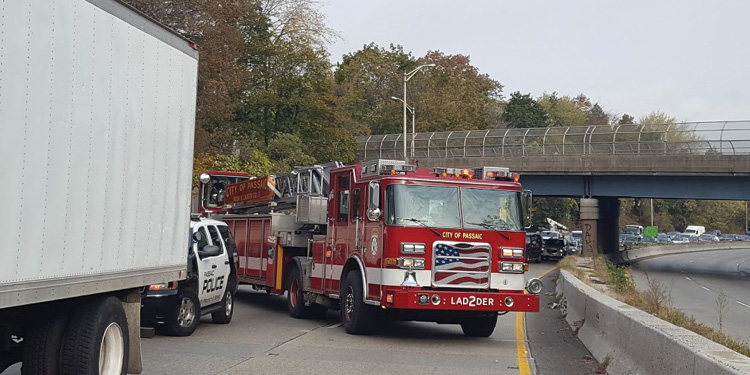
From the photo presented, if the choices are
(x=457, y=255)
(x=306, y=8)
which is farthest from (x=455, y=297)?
(x=306, y=8)

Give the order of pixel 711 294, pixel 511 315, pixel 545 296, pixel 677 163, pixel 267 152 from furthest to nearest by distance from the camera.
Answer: pixel 267 152 → pixel 677 163 → pixel 711 294 → pixel 545 296 → pixel 511 315

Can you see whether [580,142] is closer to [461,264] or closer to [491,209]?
[491,209]

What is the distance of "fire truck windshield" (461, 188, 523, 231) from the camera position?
583 inches

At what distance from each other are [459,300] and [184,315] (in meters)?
4.32

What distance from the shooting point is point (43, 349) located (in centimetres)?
773

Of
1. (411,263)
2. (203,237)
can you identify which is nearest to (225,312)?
(203,237)

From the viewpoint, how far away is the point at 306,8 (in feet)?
190

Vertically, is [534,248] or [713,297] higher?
[534,248]

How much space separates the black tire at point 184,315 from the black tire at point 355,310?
249 centimetres

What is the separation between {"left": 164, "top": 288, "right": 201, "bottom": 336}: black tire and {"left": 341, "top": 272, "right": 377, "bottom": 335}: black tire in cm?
249

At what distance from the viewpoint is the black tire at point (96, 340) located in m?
7.75

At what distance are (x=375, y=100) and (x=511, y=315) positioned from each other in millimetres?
66515

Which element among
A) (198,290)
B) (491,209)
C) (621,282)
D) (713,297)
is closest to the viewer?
(198,290)

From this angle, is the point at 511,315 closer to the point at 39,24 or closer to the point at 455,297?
the point at 455,297
